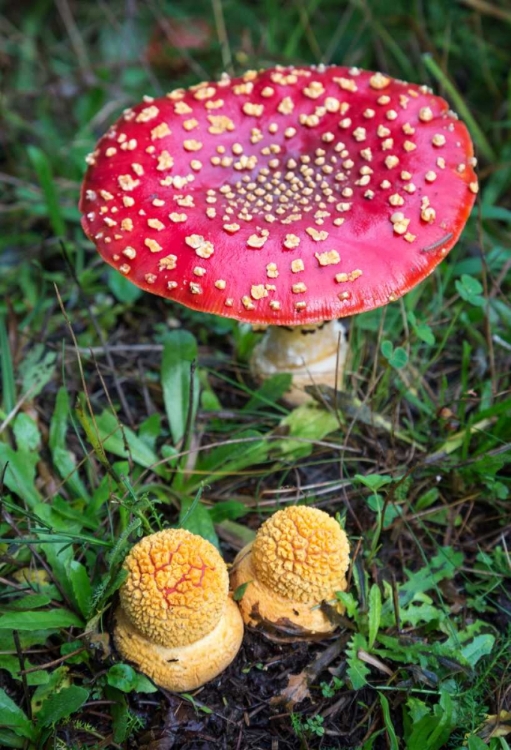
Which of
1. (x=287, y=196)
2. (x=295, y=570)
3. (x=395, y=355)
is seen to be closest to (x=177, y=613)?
(x=295, y=570)

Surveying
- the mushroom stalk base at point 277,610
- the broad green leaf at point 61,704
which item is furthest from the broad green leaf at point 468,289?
the broad green leaf at point 61,704

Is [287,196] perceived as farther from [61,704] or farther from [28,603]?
[61,704]

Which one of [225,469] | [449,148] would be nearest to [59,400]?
[225,469]

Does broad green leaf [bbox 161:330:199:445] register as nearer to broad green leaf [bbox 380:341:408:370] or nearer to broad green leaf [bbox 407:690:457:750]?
broad green leaf [bbox 380:341:408:370]

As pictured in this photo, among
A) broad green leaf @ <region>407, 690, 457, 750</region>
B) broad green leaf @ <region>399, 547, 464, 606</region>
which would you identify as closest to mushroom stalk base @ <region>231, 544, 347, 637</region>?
broad green leaf @ <region>399, 547, 464, 606</region>

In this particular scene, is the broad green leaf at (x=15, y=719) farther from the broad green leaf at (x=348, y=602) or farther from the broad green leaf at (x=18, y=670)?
the broad green leaf at (x=348, y=602)

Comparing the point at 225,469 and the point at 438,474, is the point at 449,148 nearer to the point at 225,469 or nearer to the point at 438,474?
the point at 438,474
